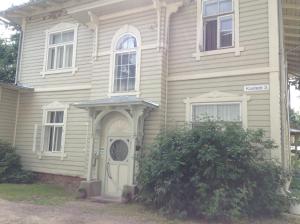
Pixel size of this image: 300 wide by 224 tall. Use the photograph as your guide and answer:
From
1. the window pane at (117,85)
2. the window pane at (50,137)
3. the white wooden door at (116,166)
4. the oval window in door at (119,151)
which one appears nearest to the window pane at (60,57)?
the window pane at (50,137)

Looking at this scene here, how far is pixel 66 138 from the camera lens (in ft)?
38.6

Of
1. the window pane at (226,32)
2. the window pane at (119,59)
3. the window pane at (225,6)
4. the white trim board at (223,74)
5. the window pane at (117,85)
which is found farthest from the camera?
the window pane at (119,59)

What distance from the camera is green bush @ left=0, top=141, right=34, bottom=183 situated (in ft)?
38.5

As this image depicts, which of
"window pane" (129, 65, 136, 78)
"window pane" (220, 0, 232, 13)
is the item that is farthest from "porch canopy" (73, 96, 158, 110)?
"window pane" (220, 0, 232, 13)

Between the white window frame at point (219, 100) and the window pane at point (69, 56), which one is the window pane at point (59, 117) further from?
the white window frame at point (219, 100)

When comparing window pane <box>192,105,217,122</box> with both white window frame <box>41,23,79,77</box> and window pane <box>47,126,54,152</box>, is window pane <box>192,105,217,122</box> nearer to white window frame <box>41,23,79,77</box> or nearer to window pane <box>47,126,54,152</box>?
white window frame <box>41,23,79,77</box>

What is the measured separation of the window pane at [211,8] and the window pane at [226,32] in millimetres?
363

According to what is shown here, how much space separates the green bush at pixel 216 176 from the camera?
281 inches

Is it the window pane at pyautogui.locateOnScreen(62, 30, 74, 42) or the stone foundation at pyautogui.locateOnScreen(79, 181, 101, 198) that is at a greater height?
the window pane at pyautogui.locateOnScreen(62, 30, 74, 42)

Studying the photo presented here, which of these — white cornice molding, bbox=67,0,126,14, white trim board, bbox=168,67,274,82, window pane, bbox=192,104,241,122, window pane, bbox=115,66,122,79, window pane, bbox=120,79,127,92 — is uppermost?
white cornice molding, bbox=67,0,126,14

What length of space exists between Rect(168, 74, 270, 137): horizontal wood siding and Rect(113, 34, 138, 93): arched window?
131cm

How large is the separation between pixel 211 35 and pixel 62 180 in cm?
702


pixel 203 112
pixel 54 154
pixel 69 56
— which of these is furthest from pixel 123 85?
pixel 54 154

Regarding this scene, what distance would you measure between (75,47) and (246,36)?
624 cm
